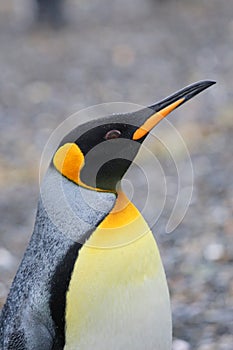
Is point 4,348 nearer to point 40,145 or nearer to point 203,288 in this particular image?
point 203,288

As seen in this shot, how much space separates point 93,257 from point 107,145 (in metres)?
0.36

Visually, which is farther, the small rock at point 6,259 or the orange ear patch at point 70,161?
the small rock at point 6,259

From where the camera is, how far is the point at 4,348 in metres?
2.59

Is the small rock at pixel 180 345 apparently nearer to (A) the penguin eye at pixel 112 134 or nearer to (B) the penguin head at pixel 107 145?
(B) the penguin head at pixel 107 145

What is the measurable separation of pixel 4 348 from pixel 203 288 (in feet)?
5.10

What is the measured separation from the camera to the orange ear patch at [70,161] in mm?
2453

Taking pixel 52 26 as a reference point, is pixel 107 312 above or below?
below

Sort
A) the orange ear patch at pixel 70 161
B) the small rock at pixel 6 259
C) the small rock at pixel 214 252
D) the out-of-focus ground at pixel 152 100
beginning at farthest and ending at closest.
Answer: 1. the small rock at pixel 6 259
2. the small rock at pixel 214 252
3. the out-of-focus ground at pixel 152 100
4. the orange ear patch at pixel 70 161

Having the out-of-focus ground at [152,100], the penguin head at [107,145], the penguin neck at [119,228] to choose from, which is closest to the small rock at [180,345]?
the out-of-focus ground at [152,100]

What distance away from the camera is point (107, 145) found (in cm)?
247

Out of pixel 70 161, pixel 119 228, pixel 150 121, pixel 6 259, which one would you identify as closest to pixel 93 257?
pixel 119 228

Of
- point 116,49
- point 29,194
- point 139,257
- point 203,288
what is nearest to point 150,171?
point 29,194

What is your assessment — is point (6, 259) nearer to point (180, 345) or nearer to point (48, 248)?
point (180, 345)

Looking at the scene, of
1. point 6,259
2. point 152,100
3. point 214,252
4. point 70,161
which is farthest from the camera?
point 152,100
